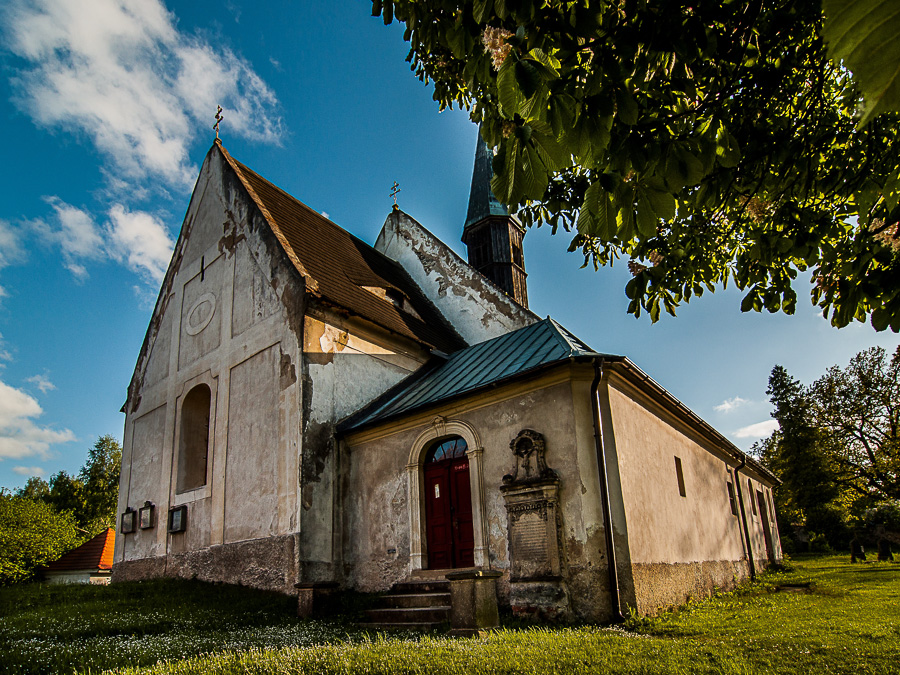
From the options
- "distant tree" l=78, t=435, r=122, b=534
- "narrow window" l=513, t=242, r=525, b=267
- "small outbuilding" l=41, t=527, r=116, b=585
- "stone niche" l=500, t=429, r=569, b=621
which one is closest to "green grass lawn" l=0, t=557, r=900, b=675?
"stone niche" l=500, t=429, r=569, b=621

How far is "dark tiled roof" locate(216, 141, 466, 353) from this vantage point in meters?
14.4

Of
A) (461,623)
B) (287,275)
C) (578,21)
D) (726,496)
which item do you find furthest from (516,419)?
(726,496)

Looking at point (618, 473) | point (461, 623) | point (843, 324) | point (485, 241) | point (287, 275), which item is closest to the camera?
point (843, 324)

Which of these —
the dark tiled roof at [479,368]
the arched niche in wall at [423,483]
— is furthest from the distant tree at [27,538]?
the arched niche in wall at [423,483]

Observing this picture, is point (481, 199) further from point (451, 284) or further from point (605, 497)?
point (605, 497)

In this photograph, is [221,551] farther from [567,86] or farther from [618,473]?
[567,86]

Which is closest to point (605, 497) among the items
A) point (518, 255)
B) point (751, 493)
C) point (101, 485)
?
point (751, 493)

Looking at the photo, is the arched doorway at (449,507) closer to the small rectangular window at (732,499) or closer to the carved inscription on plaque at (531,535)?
the carved inscription on plaque at (531,535)

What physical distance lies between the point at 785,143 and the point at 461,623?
696 centimetres

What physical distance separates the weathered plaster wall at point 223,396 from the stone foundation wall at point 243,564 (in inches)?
1.2

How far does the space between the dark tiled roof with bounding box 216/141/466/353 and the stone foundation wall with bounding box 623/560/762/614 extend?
800cm

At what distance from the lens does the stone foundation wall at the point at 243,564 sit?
455 inches

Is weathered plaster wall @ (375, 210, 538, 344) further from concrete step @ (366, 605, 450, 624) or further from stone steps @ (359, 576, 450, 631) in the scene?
concrete step @ (366, 605, 450, 624)

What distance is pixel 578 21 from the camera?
8.95 ft
